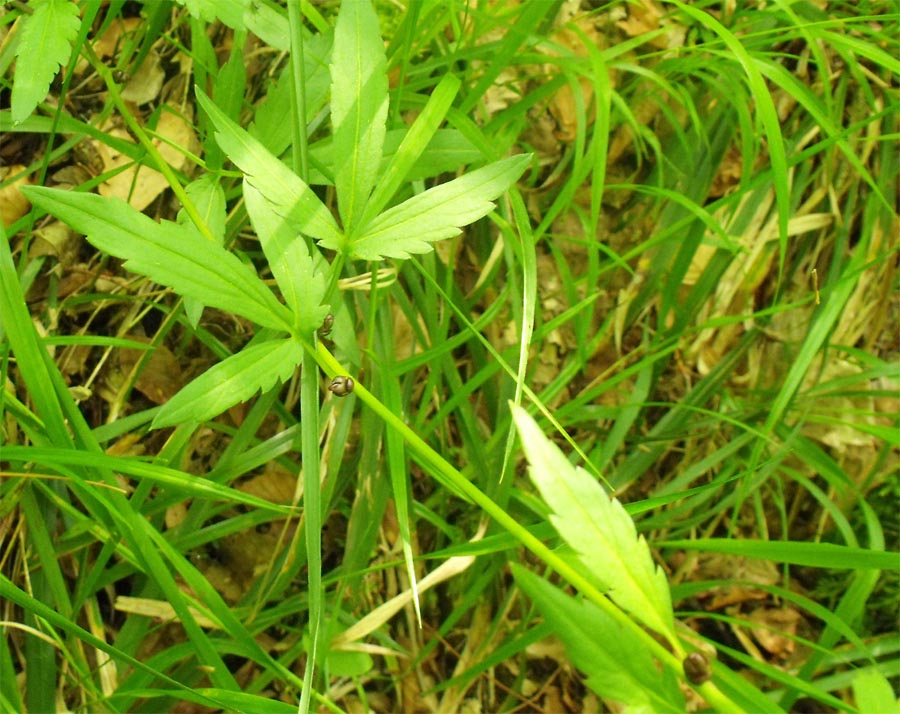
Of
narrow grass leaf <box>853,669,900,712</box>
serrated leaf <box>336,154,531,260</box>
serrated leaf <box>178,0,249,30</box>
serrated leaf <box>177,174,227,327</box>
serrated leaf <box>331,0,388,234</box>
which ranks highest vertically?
serrated leaf <box>178,0,249,30</box>

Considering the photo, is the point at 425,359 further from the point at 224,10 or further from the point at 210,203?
the point at 224,10

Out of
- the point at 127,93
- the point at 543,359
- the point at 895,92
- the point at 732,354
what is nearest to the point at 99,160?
the point at 127,93

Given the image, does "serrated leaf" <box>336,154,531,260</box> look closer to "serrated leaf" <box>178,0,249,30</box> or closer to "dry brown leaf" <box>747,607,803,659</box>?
"serrated leaf" <box>178,0,249,30</box>

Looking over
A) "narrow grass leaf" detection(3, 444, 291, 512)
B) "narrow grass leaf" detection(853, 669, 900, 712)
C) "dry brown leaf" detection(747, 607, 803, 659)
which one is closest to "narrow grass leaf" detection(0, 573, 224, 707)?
"narrow grass leaf" detection(3, 444, 291, 512)

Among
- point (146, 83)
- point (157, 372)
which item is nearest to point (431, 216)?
point (157, 372)

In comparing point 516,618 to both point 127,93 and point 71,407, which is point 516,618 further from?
point 127,93

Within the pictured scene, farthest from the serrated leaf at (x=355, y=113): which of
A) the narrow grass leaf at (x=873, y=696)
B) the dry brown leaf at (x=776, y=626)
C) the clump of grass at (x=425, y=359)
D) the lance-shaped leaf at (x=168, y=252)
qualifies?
the dry brown leaf at (x=776, y=626)
